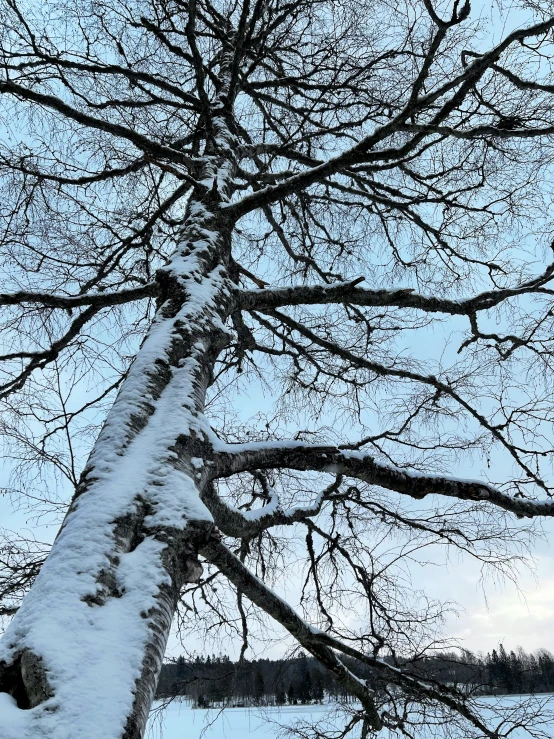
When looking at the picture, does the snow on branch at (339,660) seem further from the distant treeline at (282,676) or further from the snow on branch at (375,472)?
the snow on branch at (375,472)

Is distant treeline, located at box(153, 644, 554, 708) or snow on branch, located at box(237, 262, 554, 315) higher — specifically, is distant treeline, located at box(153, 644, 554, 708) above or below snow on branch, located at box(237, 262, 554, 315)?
below

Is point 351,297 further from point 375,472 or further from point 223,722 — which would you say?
point 223,722

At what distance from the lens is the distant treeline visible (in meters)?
2.48

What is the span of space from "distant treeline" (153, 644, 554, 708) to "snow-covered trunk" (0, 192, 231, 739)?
1.57 metres

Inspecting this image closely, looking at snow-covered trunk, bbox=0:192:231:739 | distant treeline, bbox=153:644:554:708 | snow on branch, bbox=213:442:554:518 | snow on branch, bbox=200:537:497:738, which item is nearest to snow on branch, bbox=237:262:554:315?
snow-covered trunk, bbox=0:192:231:739

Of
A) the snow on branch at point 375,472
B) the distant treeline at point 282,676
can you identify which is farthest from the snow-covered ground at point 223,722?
the snow on branch at point 375,472

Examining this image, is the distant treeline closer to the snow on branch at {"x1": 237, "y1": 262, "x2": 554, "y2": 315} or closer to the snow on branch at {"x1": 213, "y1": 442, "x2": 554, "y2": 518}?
the snow on branch at {"x1": 213, "y1": 442, "x2": 554, "y2": 518}

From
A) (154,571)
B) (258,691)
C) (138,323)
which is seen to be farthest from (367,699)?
(138,323)

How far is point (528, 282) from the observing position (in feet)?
8.91

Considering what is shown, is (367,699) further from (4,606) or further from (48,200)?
(48,200)

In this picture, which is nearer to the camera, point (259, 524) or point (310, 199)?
point (259, 524)

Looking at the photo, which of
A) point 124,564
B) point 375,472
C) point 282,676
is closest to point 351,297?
point 375,472

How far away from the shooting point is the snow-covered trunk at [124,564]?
825 millimetres

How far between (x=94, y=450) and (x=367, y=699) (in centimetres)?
214
